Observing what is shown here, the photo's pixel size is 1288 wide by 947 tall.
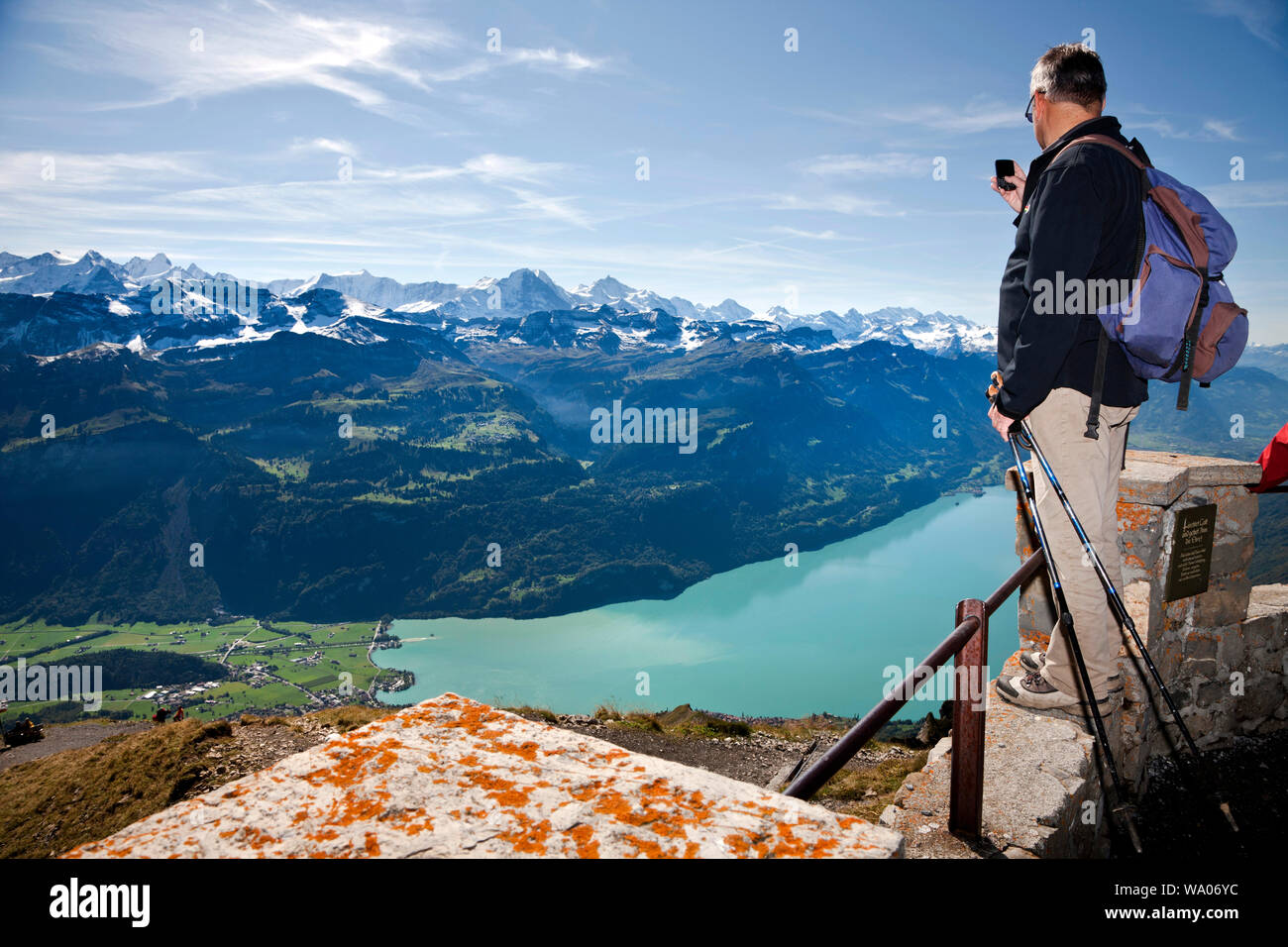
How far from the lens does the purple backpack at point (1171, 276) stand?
143 inches

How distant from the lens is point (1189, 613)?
6352 millimetres

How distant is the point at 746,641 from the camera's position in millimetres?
130125

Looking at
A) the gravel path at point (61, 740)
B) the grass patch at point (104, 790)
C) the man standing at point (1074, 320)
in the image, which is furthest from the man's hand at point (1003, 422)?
the gravel path at point (61, 740)

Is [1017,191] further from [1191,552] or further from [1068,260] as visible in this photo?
[1191,552]

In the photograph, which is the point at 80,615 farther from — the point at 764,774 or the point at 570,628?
the point at 764,774

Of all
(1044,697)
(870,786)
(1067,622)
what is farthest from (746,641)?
(1067,622)

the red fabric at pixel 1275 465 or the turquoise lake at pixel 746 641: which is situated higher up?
the red fabric at pixel 1275 465

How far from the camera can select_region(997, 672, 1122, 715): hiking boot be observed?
467 centimetres

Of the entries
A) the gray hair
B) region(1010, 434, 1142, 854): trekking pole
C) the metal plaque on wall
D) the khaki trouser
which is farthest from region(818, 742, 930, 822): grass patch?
the gray hair

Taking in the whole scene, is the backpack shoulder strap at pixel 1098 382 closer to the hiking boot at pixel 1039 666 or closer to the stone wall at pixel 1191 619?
the hiking boot at pixel 1039 666

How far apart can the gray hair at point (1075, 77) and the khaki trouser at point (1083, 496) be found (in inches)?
64.2

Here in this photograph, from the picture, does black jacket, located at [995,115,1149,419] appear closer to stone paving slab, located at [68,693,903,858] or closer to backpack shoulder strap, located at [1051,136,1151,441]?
backpack shoulder strap, located at [1051,136,1151,441]

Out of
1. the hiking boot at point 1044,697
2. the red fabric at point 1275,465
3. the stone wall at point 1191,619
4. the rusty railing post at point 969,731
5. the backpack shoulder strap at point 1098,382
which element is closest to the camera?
the rusty railing post at point 969,731

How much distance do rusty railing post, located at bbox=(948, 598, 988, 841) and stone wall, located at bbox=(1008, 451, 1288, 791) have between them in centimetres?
241
